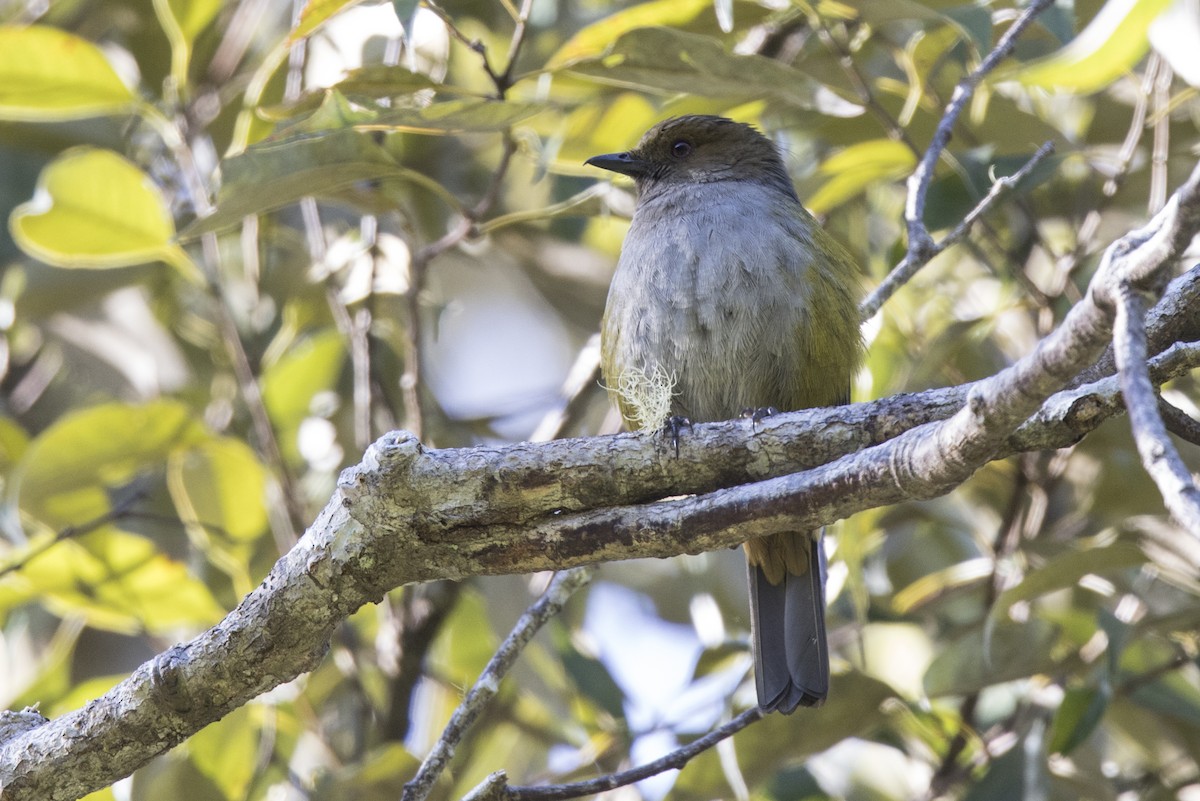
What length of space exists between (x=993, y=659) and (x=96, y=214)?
2.88m

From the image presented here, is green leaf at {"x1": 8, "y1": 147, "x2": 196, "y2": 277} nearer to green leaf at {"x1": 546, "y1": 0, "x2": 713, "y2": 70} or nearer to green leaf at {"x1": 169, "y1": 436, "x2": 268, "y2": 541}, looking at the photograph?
green leaf at {"x1": 169, "y1": 436, "x2": 268, "y2": 541}

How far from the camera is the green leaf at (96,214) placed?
389cm

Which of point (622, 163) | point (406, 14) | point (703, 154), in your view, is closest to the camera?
point (406, 14)

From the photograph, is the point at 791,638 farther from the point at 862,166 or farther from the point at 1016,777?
the point at 862,166

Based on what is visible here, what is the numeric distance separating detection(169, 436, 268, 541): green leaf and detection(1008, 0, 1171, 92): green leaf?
101 inches

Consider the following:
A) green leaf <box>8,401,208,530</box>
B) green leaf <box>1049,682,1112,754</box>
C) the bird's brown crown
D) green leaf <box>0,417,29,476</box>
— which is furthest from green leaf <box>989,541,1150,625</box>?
green leaf <box>0,417,29,476</box>

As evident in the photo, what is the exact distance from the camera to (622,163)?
13.8ft

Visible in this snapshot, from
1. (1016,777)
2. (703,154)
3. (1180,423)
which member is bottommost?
(1016,777)

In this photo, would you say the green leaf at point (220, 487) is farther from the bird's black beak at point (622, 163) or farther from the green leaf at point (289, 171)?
the bird's black beak at point (622, 163)

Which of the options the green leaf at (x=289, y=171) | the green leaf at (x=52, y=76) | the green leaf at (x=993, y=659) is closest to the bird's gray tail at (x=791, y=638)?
the green leaf at (x=993, y=659)

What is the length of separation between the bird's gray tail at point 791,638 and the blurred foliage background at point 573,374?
0.38 ft

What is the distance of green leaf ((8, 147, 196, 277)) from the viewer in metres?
3.89

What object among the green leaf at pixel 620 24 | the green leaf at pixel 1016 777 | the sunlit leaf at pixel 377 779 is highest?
the green leaf at pixel 620 24

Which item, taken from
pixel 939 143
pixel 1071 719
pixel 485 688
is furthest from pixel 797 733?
pixel 939 143
